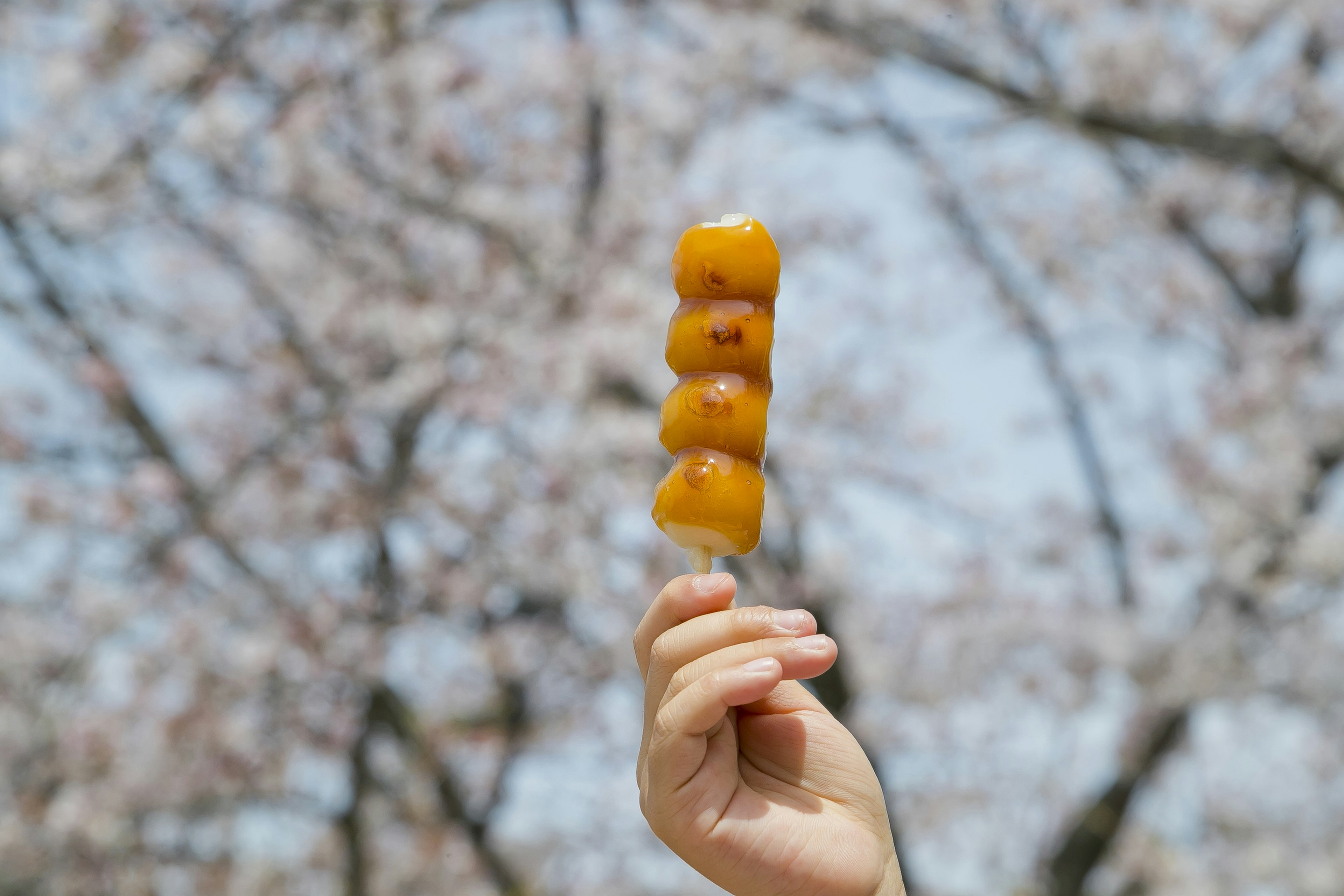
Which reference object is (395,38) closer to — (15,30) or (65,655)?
(15,30)

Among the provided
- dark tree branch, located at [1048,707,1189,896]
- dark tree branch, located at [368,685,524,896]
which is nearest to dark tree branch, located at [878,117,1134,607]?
dark tree branch, located at [1048,707,1189,896]

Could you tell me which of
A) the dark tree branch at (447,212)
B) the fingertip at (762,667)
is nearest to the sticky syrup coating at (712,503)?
the fingertip at (762,667)

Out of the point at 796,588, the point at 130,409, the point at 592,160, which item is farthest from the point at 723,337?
the point at 592,160

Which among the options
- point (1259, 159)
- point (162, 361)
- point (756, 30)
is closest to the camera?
point (1259, 159)

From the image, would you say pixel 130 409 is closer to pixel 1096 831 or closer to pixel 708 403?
pixel 708 403

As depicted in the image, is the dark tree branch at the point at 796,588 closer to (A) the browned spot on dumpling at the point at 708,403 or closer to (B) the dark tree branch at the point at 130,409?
(B) the dark tree branch at the point at 130,409

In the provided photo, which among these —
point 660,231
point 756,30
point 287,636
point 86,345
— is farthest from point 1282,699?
point 86,345
